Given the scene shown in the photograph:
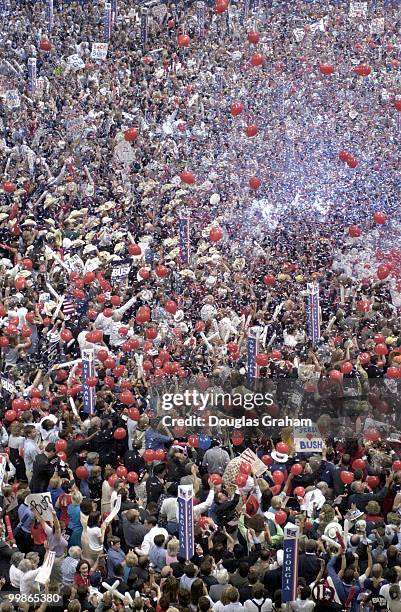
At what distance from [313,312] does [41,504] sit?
602cm

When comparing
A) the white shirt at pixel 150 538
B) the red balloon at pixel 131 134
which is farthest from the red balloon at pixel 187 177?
the white shirt at pixel 150 538

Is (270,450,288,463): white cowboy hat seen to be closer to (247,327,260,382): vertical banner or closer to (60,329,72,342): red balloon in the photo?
(247,327,260,382): vertical banner

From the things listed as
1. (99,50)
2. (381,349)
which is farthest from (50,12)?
(381,349)

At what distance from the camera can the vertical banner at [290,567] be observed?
43.0 feet

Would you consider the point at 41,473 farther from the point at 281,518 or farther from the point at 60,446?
the point at 281,518

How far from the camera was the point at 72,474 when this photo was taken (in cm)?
1544

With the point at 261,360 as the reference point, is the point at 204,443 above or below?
below

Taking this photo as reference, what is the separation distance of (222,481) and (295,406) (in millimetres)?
1958

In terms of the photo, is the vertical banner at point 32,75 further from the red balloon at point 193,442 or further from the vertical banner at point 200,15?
the red balloon at point 193,442

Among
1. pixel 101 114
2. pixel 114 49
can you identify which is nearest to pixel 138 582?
pixel 101 114

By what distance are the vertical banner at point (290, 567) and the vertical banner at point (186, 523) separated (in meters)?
1.07

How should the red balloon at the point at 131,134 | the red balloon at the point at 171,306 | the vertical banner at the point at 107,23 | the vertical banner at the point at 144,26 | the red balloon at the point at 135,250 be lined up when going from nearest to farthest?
the red balloon at the point at 171,306, the red balloon at the point at 135,250, the red balloon at the point at 131,134, the vertical banner at the point at 107,23, the vertical banner at the point at 144,26

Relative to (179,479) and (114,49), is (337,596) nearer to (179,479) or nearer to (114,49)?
(179,479)

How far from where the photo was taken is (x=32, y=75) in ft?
90.7
